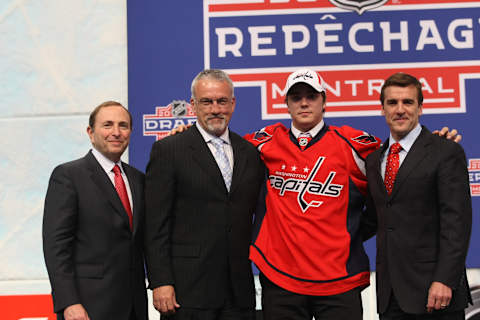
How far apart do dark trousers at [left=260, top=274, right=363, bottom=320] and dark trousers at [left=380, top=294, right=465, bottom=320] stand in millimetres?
115

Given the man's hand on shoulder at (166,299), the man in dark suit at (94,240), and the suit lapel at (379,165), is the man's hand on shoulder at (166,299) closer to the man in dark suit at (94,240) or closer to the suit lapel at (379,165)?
the man in dark suit at (94,240)

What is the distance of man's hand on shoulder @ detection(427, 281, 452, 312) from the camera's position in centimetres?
170

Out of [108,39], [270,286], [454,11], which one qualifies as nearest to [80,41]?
[108,39]

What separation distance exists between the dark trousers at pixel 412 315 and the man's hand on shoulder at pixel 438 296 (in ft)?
0.22

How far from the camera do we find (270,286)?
6.37 ft

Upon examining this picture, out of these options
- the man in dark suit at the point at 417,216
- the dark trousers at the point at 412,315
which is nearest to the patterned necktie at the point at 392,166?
the man in dark suit at the point at 417,216

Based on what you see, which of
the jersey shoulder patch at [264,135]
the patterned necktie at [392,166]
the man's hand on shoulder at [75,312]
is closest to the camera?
the man's hand on shoulder at [75,312]

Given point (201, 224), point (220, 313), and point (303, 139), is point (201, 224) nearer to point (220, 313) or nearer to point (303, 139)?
point (220, 313)

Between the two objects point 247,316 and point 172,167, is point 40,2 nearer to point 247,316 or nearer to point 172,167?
point 172,167

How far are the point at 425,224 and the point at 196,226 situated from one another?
0.89 m

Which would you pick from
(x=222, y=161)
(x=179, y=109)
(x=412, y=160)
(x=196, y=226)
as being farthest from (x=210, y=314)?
(x=179, y=109)

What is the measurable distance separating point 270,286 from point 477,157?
1910 millimetres

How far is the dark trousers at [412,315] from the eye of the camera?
177cm

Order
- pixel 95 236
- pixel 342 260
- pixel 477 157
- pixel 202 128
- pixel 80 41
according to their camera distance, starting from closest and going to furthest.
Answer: pixel 95 236 < pixel 342 260 < pixel 202 128 < pixel 477 157 < pixel 80 41
